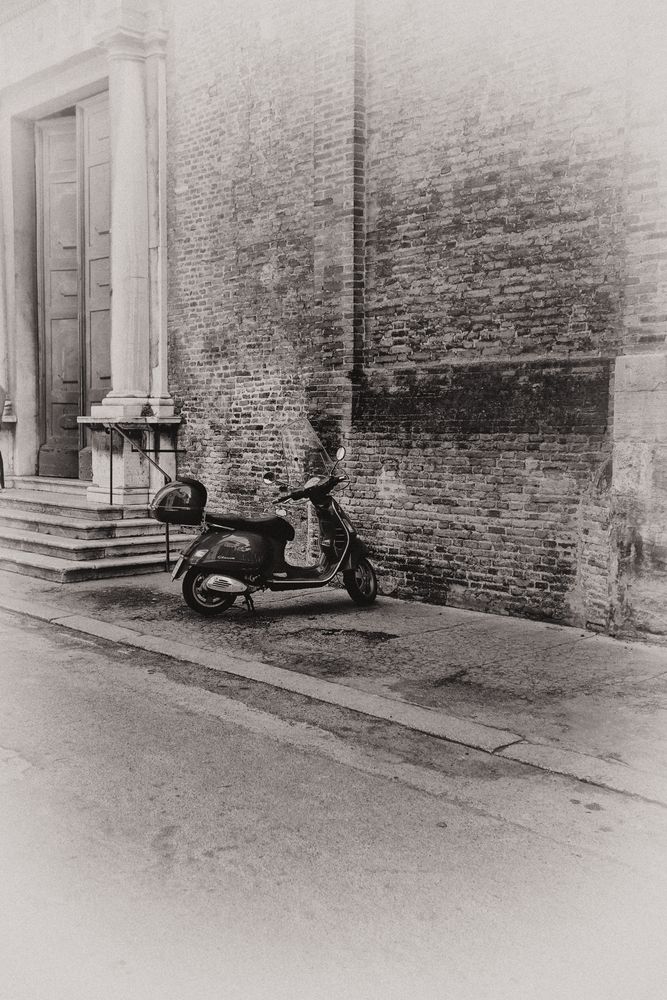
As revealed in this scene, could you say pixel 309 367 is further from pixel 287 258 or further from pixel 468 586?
pixel 468 586

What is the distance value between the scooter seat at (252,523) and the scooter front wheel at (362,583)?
2.47ft

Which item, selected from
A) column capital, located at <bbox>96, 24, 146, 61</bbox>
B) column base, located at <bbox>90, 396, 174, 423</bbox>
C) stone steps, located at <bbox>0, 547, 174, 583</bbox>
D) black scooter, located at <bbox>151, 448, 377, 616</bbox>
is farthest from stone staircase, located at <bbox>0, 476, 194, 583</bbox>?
column capital, located at <bbox>96, 24, 146, 61</bbox>

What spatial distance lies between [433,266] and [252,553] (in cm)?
298

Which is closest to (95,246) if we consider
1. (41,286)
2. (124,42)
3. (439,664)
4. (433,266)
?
(41,286)

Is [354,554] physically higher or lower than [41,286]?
lower

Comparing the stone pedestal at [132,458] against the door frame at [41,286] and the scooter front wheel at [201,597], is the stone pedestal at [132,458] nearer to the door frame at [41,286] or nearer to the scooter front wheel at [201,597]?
the door frame at [41,286]

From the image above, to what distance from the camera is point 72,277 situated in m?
12.9

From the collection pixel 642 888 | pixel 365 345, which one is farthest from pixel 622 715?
pixel 365 345

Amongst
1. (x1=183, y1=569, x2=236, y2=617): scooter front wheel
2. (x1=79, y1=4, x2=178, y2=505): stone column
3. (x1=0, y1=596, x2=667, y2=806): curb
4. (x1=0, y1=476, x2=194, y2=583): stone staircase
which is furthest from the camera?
(x1=79, y1=4, x2=178, y2=505): stone column

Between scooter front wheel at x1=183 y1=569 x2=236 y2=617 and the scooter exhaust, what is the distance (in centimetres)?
8

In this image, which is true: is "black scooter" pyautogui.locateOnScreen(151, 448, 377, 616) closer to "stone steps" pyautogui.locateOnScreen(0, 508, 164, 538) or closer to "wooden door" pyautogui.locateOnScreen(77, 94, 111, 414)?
"stone steps" pyautogui.locateOnScreen(0, 508, 164, 538)

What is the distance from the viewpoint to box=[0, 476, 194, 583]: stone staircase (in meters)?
9.52

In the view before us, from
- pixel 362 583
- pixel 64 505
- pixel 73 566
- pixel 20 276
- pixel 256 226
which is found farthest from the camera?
pixel 20 276

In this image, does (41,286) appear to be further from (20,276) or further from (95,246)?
(95,246)
